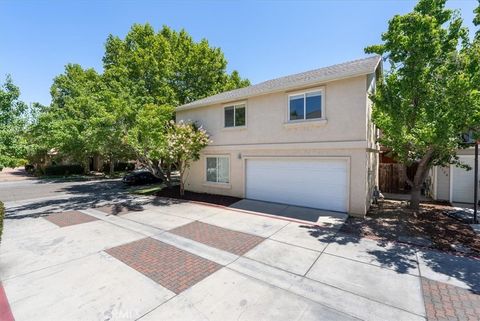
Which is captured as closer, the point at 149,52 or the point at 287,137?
the point at 287,137

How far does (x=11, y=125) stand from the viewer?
10062 millimetres

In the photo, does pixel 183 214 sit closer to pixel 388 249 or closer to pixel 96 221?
pixel 96 221

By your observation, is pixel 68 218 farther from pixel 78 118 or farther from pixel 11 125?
pixel 78 118

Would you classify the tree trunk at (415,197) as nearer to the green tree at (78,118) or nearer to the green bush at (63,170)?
the green tree at (78,118)

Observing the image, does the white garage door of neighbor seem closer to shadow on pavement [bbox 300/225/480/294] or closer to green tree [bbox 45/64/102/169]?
shadow on pavement [bbox 300/225/480/294]

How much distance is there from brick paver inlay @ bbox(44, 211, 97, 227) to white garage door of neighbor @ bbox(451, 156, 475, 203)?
19.4m

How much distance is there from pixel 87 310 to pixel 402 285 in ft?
21.8

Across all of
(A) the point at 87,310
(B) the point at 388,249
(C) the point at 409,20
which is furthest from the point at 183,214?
(C) the point at 409,20

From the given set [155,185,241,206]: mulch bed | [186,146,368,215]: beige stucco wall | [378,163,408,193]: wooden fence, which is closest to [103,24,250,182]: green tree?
[155,185,241,206]: mulch bed

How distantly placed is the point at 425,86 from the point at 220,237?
991 centimetres

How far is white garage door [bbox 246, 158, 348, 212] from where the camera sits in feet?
35.3

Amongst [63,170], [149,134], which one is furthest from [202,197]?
[63,170]

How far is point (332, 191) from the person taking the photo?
10.9 meters

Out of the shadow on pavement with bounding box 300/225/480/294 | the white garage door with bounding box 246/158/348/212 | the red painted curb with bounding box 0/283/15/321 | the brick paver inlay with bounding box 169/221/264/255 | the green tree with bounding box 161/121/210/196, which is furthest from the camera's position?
the green tree with bounding box 161/121/210/196
